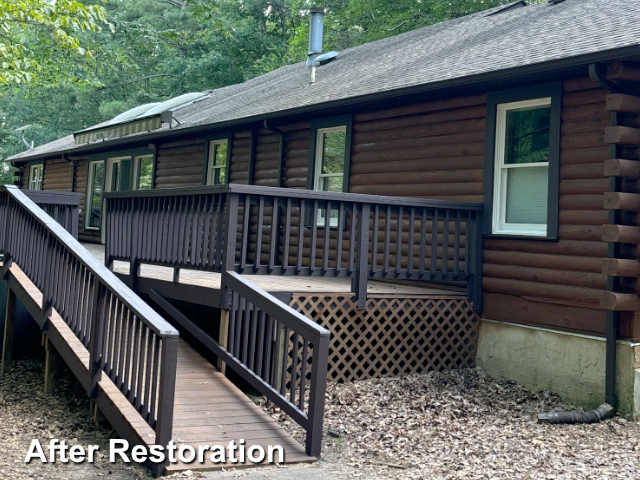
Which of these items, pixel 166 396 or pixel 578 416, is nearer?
pixel 166 396

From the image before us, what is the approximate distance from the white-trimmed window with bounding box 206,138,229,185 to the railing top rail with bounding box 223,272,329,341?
7.32 meters

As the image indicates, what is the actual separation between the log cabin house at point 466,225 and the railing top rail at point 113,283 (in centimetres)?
120

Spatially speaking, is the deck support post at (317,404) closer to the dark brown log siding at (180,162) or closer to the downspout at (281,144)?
the downspout at (281,144)

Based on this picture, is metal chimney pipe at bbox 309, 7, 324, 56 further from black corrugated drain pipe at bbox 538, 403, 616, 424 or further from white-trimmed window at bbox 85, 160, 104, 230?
black corrugated drain pipe at bbox 538, 403, 616, 424

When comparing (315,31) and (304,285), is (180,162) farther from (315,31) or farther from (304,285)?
(304,285)

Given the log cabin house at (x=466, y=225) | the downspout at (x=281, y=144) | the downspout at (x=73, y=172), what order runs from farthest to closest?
the downspout at (x=73, y=172) < the downspout at (x=281, y=144) < the log cabin house at (x=466, y=225)

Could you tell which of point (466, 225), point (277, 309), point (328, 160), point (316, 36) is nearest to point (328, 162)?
point (328, 160)

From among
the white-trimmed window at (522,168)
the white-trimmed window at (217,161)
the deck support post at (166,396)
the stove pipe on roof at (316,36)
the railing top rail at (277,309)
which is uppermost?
the stove pipe on roof at (316,36)

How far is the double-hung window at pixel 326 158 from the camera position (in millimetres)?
10727

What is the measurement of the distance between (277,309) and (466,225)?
121 inches

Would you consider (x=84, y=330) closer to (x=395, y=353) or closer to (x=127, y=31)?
(x=395, y=353)

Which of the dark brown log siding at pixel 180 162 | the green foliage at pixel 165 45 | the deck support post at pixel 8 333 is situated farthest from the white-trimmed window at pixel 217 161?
the deck support post at pixel 8 333

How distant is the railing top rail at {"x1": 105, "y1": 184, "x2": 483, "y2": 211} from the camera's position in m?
6.76

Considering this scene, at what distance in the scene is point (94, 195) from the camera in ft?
62.7
